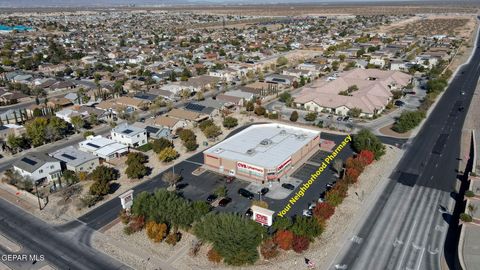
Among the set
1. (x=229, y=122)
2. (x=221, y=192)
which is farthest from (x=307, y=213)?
(x=229, y=122)

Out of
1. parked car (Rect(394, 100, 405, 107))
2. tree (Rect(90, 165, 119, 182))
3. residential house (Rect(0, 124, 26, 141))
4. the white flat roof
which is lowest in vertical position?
parked car (Rect(394, 100, 405, 107))

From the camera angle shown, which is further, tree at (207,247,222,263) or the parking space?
the parking space

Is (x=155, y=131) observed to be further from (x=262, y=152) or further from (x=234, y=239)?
(x=234, y=239)

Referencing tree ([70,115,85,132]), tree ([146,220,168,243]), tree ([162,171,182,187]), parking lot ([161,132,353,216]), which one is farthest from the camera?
tree ([70,115,85,132])

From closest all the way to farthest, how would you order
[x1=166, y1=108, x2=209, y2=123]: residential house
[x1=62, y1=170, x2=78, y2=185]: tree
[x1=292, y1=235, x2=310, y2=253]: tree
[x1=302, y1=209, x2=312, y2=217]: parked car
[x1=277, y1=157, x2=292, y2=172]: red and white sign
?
1. [x1=292, y1=235, x2=310, y2=253]: tree
2. [x1=302, y1=209, x2=312, y2=217]: parked car
3. [x1=277, y1=157, x2=292, y2=172]: red and white sign
4. [x1=62, y1=170, x2=78, y2=185]: tree
5. [x1=166, y1=108, x2=209, y2=123]: residential house

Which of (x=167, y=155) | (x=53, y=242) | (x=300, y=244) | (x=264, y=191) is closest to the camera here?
(x=300, y=244)

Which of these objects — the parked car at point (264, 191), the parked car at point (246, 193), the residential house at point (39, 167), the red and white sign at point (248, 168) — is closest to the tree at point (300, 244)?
the parked car at point (246, 193)

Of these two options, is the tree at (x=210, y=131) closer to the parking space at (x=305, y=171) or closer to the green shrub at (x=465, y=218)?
the parking space at (x=305, y=171)

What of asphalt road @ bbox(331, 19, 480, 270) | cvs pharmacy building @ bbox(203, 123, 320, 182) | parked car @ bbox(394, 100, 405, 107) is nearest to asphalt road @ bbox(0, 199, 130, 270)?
cvs pharmacy building @ bbox(203, 123, 320, 182)

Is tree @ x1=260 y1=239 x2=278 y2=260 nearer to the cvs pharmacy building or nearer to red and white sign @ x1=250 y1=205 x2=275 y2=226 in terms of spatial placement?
red and white sign @ x1=250 y1=205 x2=275 y2=226
